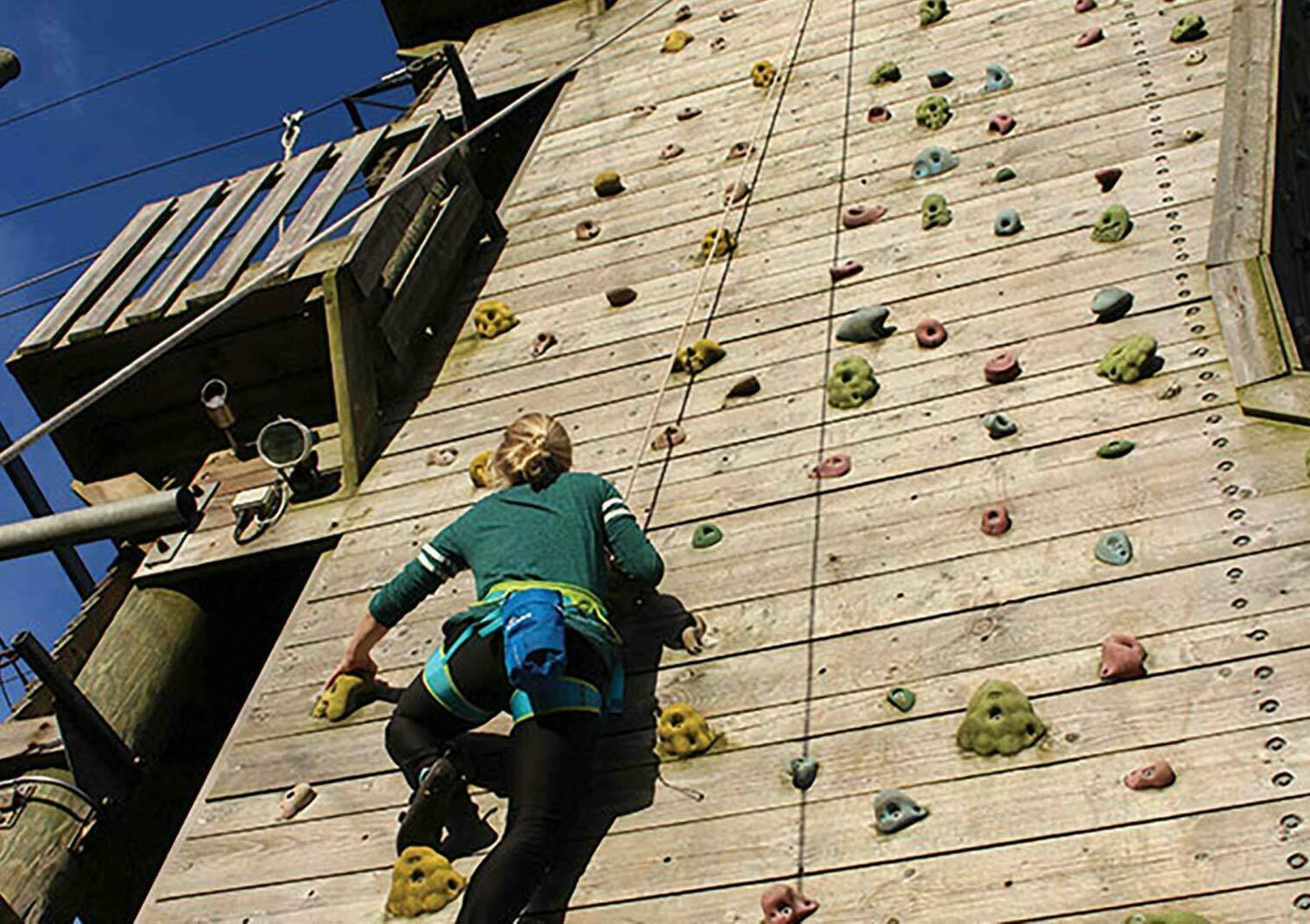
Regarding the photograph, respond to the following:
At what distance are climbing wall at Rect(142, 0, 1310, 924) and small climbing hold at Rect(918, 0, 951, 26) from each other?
0.29 m

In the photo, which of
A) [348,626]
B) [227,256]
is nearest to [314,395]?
[227,256]

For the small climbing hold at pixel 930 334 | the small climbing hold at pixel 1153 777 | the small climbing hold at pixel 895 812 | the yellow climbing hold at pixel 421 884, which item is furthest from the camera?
the small climbing hold at pixel 930 334

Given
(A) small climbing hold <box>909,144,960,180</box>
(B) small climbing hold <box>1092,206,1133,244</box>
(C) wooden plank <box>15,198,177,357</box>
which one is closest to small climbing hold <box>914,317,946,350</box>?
(B) small climbing hold <box>1092,206,1133,244</box>

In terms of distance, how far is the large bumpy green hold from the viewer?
118 inches

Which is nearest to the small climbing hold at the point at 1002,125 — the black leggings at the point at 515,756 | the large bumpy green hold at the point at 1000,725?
the large bumpy green hold at the point at 1000,725

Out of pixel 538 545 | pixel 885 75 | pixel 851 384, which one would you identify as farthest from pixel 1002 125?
pixel 538 545

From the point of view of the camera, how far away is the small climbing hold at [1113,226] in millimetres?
4453

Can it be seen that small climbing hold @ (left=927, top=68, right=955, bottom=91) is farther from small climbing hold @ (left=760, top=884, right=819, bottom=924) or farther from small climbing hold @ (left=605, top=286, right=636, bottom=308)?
small climbing hold @ (left=760, top=884, right=819, bottom=924)

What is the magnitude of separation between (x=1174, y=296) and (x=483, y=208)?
305cm

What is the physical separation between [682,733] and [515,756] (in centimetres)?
39

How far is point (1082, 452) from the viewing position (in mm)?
3730

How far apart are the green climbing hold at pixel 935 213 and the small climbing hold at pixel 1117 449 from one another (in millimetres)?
1492

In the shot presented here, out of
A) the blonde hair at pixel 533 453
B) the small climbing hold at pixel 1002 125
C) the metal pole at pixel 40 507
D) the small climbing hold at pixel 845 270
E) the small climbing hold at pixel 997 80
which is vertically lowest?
the metal pole at pixel 40 507

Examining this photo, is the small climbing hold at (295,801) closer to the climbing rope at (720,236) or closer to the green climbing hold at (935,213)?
the climbing rope at (720,236)
